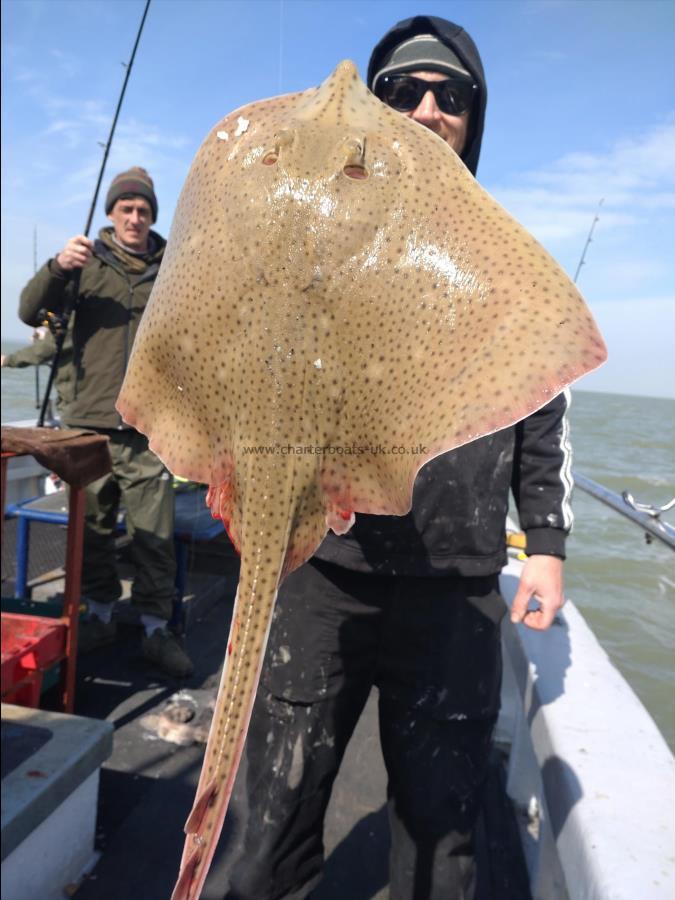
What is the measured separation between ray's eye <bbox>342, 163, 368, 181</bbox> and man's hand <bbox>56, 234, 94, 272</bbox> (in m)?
2.96

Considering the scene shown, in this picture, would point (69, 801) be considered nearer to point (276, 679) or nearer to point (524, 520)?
point (276, 679)

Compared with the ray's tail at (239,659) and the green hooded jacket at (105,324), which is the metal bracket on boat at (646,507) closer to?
the ray's tail at (239,659)

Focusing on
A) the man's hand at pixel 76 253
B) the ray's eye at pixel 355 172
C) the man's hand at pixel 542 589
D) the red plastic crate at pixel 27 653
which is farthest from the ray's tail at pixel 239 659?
the man's hand at pixel 76 253

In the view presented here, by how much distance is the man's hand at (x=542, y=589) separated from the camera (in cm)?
191

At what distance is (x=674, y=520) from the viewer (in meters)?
2.52

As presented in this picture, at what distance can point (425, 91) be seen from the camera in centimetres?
182

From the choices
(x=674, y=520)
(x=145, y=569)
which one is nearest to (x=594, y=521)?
(x=674, y=520)

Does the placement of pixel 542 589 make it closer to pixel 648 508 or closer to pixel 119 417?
pixel 648 508

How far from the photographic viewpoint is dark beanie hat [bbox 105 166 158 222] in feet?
13.7

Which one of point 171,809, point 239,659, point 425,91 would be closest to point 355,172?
point 425,91

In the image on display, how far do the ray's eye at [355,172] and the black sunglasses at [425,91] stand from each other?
797 millimetres

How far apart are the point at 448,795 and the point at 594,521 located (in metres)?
4.28

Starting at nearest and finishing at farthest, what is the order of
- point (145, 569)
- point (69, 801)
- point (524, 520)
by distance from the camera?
point (524, 520) < point (69, 801) < point (145, 569)

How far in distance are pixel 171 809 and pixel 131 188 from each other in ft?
12.3
